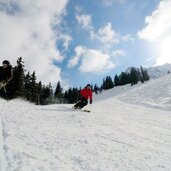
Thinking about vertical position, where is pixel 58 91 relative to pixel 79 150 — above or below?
above

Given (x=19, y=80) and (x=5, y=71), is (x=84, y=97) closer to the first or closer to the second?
(x=5, y=71)

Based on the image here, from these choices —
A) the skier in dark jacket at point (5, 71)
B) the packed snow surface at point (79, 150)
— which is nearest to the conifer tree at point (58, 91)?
the skier in dark jacket at point (5, 71)

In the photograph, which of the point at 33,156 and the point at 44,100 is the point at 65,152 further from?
the point at 44,100

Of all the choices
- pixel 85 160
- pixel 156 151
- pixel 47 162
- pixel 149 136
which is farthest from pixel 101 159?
pixel 149 136

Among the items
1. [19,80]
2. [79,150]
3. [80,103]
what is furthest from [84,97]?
[19,80]

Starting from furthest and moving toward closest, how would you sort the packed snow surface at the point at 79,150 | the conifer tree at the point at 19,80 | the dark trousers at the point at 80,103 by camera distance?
the conifer tree at the point at 19,80, the dark trousers at the point at 80,103, the packed snow surface at the point at 79,150

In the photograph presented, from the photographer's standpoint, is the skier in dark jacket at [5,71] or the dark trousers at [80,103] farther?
the dark trousers at [80,103]

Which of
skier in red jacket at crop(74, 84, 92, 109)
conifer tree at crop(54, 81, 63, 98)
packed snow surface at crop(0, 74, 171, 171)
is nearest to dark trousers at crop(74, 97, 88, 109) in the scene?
skier in red jacket at crop(74, 84, 92, 109)

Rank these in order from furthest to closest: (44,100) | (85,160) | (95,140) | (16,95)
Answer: (44,100) < (16,95) < (95,140) < (85,160)

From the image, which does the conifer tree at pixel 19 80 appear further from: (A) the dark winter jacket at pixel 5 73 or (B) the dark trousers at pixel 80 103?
(A) the dark winter jacket at pixel 5 73

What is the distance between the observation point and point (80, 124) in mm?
11195

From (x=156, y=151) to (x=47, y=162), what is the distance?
402 cm

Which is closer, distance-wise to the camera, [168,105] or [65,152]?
[65,152]

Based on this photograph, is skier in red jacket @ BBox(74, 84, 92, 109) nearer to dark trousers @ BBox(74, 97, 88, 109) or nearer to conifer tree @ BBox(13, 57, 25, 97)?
dark trousers @ BBox(74, 97, 88, 109)
